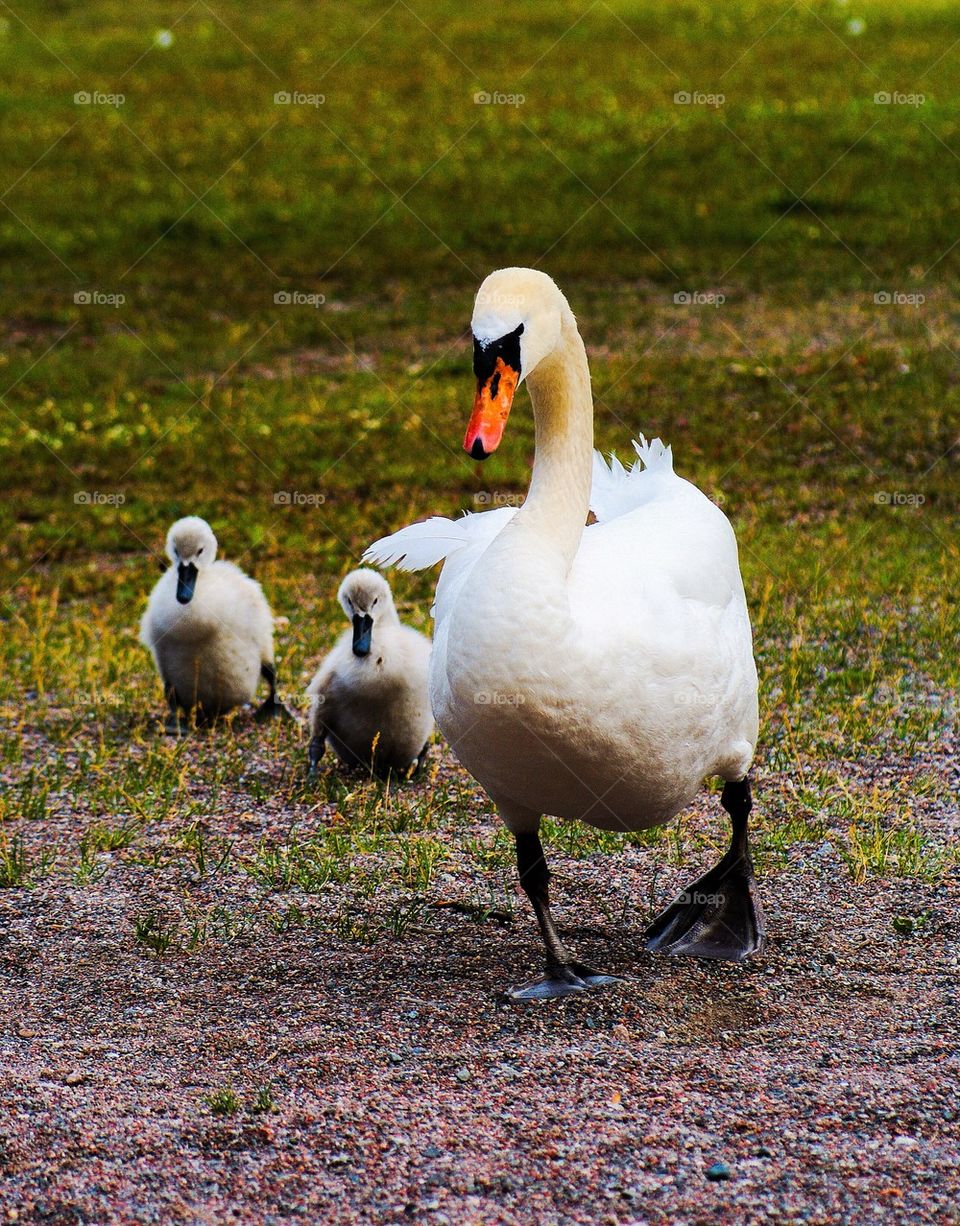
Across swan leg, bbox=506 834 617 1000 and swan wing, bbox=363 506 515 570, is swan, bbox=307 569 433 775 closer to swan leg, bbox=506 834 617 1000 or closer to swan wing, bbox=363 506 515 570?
swan wing, bbox=363 506 515 570

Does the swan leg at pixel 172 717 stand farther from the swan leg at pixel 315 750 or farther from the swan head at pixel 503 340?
the swan head at pixel 503 340

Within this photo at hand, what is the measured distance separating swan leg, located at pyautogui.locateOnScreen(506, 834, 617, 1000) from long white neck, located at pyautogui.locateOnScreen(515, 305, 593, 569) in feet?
3.27

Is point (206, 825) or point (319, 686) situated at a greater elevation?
point (319, 686)

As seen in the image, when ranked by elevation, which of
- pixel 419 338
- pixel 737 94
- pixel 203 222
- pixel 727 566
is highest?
pixel 737 94

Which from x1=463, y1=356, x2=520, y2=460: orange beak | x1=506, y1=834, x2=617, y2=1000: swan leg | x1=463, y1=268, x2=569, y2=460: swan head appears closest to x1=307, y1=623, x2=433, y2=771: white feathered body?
x1=506, y1=834, x2=617, y2=1000: swan leg

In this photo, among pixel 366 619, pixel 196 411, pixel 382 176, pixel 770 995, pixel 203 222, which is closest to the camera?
pixel 770 995

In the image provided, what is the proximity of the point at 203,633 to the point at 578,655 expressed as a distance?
4.00m

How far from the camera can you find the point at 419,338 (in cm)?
1530

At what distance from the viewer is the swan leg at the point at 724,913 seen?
4863 millimetres

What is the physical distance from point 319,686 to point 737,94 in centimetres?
1795

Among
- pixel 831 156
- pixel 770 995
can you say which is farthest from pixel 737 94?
pixel 770 995

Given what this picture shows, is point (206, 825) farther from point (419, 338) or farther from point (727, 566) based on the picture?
point (419, 338)

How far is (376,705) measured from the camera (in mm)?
6703

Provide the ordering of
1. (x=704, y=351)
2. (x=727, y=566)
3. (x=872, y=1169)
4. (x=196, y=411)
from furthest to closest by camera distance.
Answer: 1. (x=704, y=351)
2. (x=196, y=411)
3. (x=727, y=566)
4. (x=872, y=1169)
